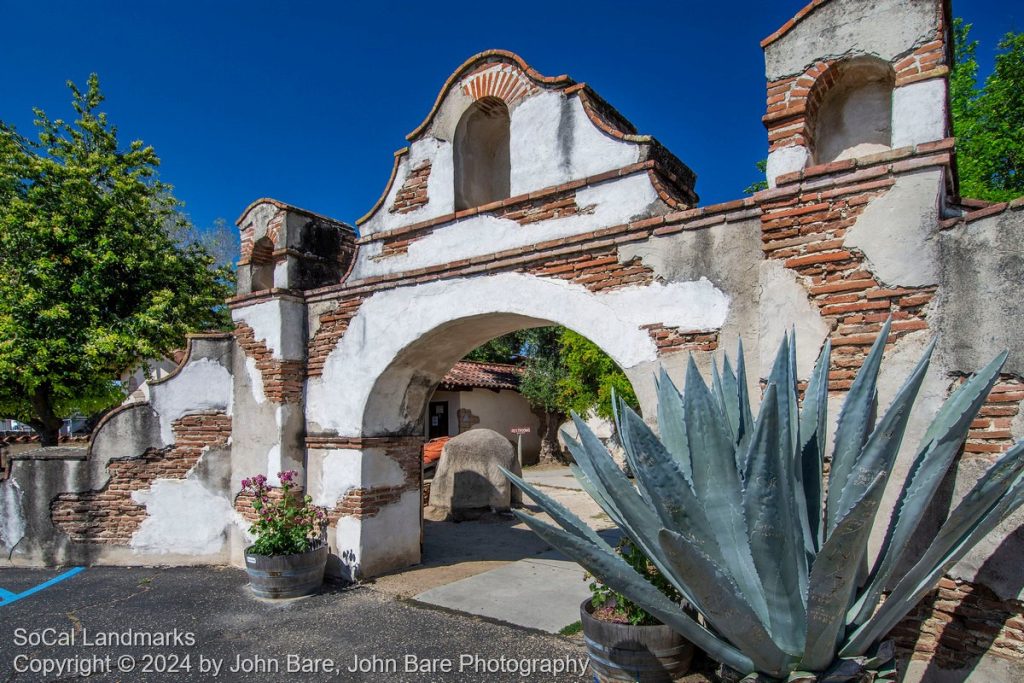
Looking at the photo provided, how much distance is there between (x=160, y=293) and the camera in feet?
38.0

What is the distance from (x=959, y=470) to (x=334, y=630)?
15.2ft

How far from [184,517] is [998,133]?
16.1m

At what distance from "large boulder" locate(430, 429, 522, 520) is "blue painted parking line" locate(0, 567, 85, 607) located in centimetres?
498

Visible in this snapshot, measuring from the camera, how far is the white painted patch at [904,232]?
350 centimetres

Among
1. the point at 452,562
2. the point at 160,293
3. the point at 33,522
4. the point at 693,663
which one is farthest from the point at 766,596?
the point at 160,293

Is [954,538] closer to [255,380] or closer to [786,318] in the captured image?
[786,318]

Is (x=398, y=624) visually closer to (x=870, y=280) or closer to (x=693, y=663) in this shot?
(x=693, y=663)

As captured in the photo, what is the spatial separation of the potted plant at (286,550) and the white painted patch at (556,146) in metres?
3.86

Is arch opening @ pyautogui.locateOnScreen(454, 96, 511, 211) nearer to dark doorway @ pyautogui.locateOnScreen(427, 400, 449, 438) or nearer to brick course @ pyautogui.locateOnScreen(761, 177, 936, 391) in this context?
brick course @ pyautogui.locateOnScreen(761, 177, 936, 391)

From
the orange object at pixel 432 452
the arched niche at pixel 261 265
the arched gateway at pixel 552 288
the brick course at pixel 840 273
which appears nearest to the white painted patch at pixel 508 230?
the arched gateway at pixel 552 288

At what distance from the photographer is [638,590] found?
274 centimetres

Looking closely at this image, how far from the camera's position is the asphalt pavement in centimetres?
438

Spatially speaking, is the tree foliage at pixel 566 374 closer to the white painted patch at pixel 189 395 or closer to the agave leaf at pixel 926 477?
the white painted patch at pixel 189 395

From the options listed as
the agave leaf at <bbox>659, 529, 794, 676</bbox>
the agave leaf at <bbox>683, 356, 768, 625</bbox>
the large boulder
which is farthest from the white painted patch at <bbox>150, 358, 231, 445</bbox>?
the agave leaf at <bbox>659, 529, 794, 676</bbox>
